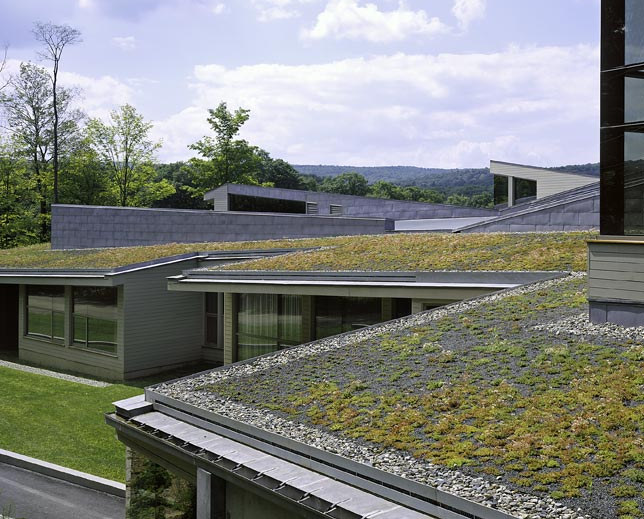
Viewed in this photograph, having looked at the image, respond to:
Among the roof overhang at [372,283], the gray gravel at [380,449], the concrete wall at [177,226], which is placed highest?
the concrete wall at [177,226]

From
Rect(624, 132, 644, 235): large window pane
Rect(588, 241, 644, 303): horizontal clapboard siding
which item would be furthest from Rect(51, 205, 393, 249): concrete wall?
Rect(624, 132, 644, 235): large window pane

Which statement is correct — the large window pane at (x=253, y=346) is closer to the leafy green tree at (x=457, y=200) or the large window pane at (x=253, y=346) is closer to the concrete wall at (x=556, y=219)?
the concrete wall at (x=556, y=219)

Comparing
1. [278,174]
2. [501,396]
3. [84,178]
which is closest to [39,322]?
[501,396]

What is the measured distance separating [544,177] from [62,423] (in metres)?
27.0

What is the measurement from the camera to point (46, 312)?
25047mm

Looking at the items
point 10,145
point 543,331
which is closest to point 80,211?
point 10,145

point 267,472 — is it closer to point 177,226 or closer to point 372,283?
point 372,283

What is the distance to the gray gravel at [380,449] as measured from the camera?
576 cm

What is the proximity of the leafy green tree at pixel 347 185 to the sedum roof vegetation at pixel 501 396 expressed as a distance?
343 feet

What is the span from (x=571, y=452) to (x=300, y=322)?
1080 centimetres

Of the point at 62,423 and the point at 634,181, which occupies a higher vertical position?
the point at 634,181

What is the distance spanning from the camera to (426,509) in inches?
241

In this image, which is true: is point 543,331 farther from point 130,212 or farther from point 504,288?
point 130,212

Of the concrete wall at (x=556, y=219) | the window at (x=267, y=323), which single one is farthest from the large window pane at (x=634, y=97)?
the concrete wall at (x=556, y=219)
